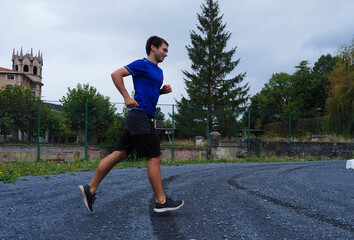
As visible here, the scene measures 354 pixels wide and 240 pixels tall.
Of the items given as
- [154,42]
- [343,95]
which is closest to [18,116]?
[154,42]

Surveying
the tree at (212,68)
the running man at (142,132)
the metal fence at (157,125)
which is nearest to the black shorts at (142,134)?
the running man at (142,132)

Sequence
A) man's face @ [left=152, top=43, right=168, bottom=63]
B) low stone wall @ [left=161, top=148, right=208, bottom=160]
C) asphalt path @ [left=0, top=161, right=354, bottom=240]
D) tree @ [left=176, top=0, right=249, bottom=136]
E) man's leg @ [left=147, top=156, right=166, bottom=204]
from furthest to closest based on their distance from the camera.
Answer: tree @ [left=176, top=0, right=249, bottom=136]
low stone wall @ [left=161, top=148, right=208, bottom=160]
man's face @ [left=152, top=43, right=168, bottom=63]
man's leg @ [left=147, top=156, right=166, bottom=204]
asphalt path @ [left=0, top=161, right=354, bottom=240]

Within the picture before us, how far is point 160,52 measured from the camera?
3465mm

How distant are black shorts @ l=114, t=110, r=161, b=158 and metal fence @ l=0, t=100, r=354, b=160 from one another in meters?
8.96

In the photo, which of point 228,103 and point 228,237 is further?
point 228,103

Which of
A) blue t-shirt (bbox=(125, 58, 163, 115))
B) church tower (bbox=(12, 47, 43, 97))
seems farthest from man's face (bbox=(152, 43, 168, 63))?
church tower (bbox=(12, 47, 43, 97))

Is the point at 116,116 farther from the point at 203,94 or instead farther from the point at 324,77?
the point at 324,77

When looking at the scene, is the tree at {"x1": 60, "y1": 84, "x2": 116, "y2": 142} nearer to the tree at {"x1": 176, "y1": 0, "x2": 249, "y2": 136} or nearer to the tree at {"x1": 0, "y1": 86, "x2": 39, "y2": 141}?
the tree at {"x1": 0, "y1": 86, "x2": 39, "y2": 141}

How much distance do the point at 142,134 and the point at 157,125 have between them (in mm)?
9707

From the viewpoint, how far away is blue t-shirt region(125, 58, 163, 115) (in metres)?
3.31

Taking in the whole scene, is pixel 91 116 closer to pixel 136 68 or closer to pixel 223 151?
pixel 223 151

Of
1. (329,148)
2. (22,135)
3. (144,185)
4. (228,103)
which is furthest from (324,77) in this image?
(144,185)

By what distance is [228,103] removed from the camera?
Answer: 99.7 feet

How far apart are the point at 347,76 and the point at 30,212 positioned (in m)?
19.0
